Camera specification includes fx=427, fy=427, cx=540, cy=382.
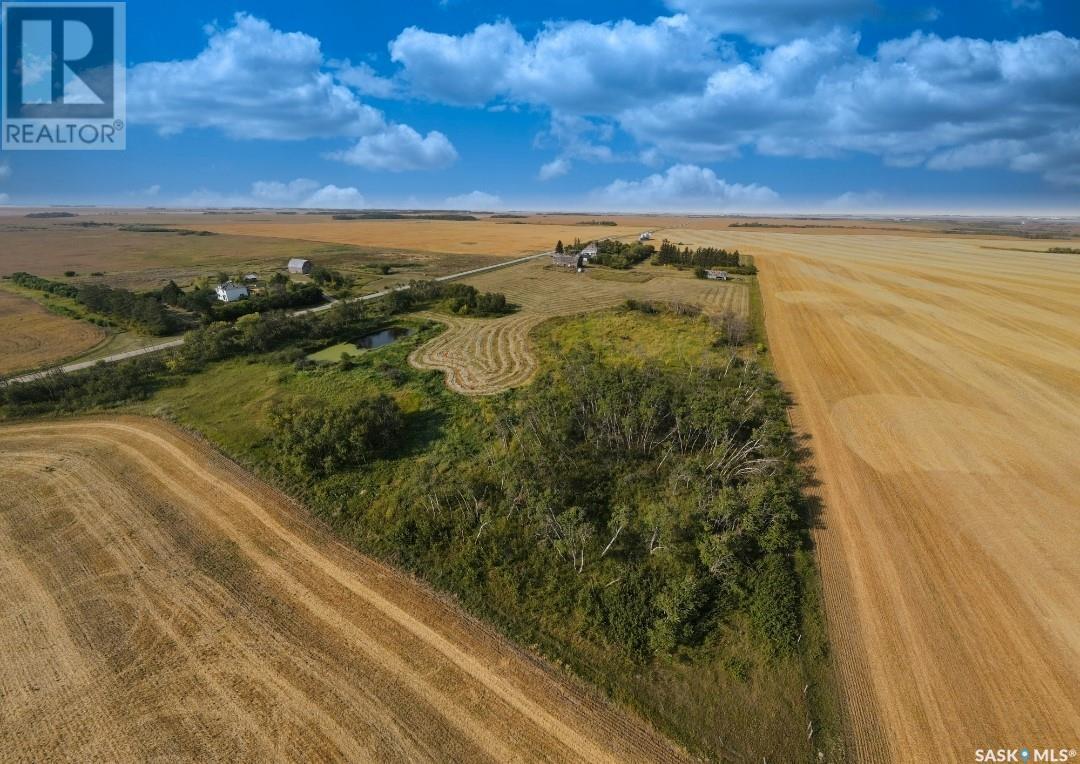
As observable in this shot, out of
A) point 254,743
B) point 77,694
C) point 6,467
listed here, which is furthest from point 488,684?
point 6,467

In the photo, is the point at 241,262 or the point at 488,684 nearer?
the point at 488,684

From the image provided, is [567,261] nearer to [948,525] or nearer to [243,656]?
[948,525]

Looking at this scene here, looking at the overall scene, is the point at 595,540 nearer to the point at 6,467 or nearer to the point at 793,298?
the point at 6,467

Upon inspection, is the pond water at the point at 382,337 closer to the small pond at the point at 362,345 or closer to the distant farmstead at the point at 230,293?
the small pond at the point at 362,345

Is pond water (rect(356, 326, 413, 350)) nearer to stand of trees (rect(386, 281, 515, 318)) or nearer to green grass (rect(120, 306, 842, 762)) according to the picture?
stand of trees (rect(386, 281, 515, 318))

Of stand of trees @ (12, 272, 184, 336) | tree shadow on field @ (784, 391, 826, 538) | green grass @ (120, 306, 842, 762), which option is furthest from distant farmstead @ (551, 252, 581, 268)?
tree shadow on field @ (784, 391, 826, 538)

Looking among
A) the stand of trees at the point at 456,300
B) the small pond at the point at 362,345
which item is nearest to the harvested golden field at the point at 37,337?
the small pond at the point at 362,345
